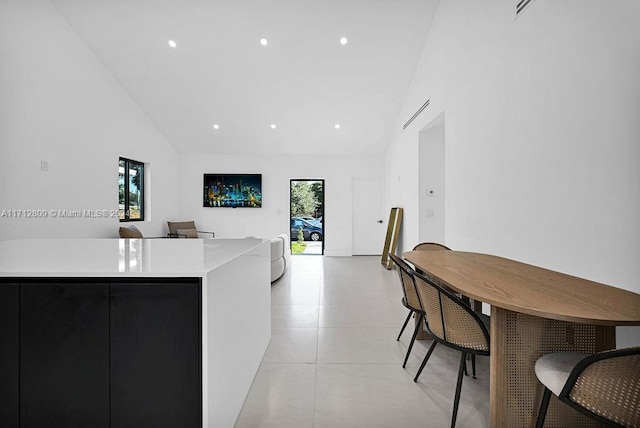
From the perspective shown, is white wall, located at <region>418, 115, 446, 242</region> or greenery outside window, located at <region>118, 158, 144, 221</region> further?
greenery outside window, located at <region>118, 158, 144, 221</region>

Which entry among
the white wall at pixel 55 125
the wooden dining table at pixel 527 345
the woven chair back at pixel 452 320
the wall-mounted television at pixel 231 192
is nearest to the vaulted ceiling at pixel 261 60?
the white wall at pixel 55 125

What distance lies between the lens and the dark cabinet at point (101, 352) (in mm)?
1506

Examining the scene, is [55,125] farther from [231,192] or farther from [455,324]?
[455,324]

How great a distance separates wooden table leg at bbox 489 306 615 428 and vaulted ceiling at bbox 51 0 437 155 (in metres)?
4.26

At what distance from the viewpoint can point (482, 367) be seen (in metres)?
2.63

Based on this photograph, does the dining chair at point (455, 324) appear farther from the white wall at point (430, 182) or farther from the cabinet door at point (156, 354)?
the white wall at point (430, 182)

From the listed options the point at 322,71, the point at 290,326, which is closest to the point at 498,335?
the point at 290,326

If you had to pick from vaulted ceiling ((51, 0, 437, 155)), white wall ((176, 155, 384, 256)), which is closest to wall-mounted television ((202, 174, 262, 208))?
white wall ((176, 155, 384, 256))

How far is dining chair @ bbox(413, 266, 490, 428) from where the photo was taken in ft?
6.04

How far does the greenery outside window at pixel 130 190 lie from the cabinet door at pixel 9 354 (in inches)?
219

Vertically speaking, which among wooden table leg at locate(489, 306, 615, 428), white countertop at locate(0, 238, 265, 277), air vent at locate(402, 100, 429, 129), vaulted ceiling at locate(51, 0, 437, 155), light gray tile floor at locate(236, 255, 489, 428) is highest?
vaulted ceiling at locate(51, 0, 437, 155)

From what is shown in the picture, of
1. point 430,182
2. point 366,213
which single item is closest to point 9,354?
point 430,182

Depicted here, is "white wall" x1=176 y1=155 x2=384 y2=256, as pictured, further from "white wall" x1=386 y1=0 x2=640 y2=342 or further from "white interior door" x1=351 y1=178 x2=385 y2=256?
"white wall" x1=386 y1=0 x2=640 y2=342

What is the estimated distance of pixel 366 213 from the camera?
8.96m
